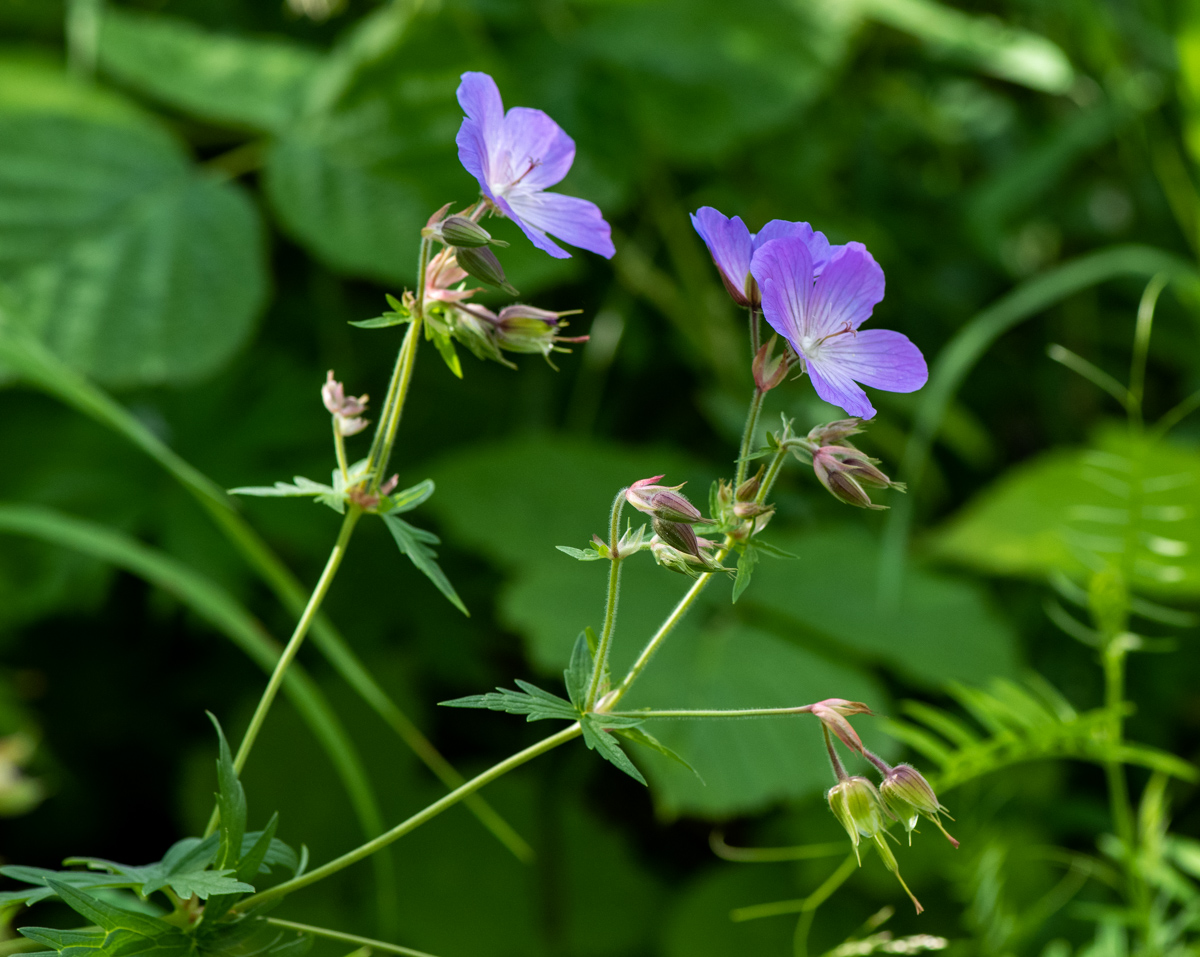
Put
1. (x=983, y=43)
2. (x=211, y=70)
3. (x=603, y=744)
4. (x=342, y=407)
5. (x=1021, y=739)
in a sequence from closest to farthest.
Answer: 1. (x=603, y=744)
2. (x=342, y=407)
3. (x=1021, y=739)
4. (x=211, y=70)
5. (x=983, y=43)

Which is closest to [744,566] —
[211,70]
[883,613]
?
[883,613]

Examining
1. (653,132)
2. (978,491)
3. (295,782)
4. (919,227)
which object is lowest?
(295,782)

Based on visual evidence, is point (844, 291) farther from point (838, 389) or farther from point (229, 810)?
point (229, 810)

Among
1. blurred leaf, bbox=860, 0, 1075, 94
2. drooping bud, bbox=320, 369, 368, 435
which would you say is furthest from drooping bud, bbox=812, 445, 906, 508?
blurred leaf, bbox=860, 0, 1075, 94

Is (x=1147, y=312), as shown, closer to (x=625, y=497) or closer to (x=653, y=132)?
(x=625, y=497)

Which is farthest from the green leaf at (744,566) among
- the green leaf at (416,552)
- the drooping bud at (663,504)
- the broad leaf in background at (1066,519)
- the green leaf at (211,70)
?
the green leaf at (211,70)

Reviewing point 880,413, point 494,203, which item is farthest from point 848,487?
point 880,413

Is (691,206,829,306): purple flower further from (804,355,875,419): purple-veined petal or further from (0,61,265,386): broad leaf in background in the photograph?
(0,61,265,386): broad leaf in background
